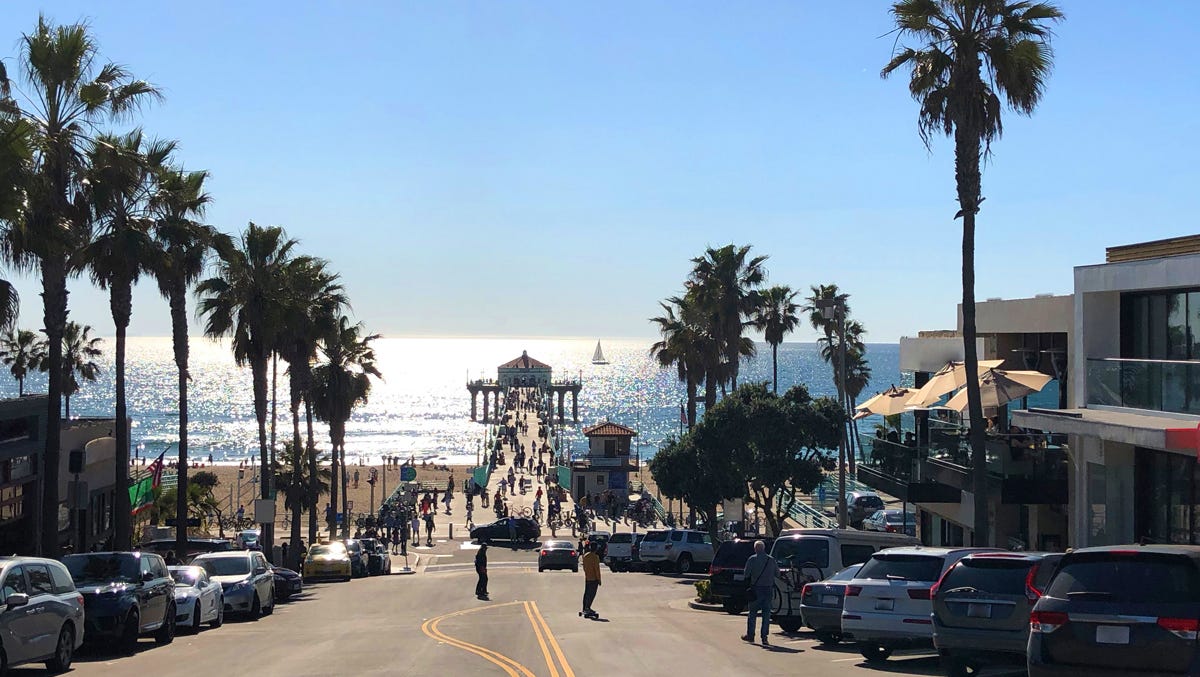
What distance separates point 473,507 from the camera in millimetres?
70312

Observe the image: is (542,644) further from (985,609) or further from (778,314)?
(778,314)

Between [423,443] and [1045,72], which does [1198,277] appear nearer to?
[1045,72]

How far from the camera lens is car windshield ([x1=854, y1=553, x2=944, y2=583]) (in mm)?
15695

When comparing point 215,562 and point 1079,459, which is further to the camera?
point 215,562

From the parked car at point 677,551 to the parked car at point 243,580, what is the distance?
16.7 metres

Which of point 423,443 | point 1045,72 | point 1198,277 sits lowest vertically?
point 423,443

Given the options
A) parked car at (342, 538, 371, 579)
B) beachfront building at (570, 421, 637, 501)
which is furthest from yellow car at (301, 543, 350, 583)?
beachfront building at (570, 421, 637, 501)

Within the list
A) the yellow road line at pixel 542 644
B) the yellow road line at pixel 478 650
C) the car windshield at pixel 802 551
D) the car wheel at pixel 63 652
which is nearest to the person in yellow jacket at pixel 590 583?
the yellow road line at pixel 542 644

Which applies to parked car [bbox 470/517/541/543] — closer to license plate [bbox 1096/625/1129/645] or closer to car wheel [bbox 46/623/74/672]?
car wheel [bbox 46/623/74/672]

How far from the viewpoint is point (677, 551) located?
133 feet

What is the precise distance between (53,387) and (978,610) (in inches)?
733

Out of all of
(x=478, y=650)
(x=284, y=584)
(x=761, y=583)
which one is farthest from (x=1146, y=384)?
(x=284, y=584)

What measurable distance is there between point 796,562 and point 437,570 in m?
27.6

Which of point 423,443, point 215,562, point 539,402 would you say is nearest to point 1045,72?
point 215,562
